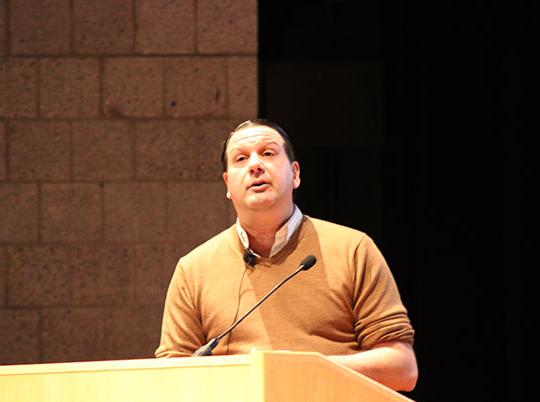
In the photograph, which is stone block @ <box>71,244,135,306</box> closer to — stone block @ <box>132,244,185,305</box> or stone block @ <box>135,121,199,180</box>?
stone block @ <box>132,244,185,305</box>

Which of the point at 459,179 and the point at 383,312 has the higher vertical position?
the point at 459,179

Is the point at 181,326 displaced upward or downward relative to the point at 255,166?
downward

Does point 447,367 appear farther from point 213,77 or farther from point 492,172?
point 213,77

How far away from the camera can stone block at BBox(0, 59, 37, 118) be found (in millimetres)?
3666

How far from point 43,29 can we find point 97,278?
100 centimetres

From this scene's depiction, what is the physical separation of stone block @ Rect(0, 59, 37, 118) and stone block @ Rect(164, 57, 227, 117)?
526 millimetres

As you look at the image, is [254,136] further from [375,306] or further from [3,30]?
[3,30]

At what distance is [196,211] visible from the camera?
3668 millimetres

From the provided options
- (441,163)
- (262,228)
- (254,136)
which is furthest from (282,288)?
(441,163)

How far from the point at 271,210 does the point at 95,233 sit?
1329 millimetres

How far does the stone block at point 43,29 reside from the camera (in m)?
3.67

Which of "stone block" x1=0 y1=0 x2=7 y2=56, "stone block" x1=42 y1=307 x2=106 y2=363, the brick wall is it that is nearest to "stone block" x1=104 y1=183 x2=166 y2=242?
the brick wall

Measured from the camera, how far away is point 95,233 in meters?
3.63

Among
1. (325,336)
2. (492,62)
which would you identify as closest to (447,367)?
(492,62)
